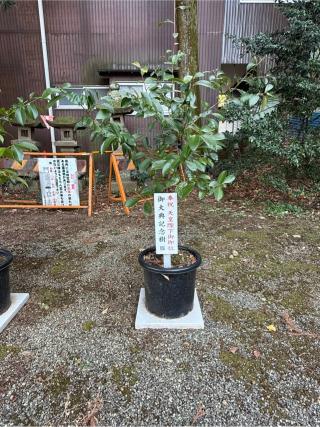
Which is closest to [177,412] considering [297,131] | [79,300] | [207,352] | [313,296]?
[207,352]

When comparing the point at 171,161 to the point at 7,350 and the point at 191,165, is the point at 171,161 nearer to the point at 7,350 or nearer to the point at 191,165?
the point at 191,165

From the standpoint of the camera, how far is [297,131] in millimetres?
5469

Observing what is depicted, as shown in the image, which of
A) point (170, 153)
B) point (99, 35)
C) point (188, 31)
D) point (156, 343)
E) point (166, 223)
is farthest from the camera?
point (99, 35)

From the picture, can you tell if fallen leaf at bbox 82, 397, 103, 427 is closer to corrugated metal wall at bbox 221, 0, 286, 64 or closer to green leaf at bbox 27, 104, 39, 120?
green leaf at bbox 27, 104, 39, 120

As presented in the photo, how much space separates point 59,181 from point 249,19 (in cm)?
556

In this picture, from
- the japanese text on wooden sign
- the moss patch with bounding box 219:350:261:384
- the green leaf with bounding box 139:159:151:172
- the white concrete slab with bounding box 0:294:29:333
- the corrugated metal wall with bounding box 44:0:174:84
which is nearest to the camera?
the moss patch with bounding box 219:350:261:384

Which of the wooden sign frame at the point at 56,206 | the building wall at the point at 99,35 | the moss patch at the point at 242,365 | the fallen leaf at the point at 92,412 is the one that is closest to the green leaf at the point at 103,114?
the fallen leaf at the point at 92,412

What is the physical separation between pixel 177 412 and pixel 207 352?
1.73 feet

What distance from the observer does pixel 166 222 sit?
2447mm

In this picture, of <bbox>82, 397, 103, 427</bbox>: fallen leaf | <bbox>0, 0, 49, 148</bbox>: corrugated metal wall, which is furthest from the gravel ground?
<bbox>0, 0, 49, 148</bbox>: corrugated metal wall

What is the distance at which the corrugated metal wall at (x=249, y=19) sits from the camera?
22.3 ft

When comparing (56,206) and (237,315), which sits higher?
(237,315)

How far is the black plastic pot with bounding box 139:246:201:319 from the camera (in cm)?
242

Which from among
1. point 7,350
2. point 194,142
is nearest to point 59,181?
point 7,350
